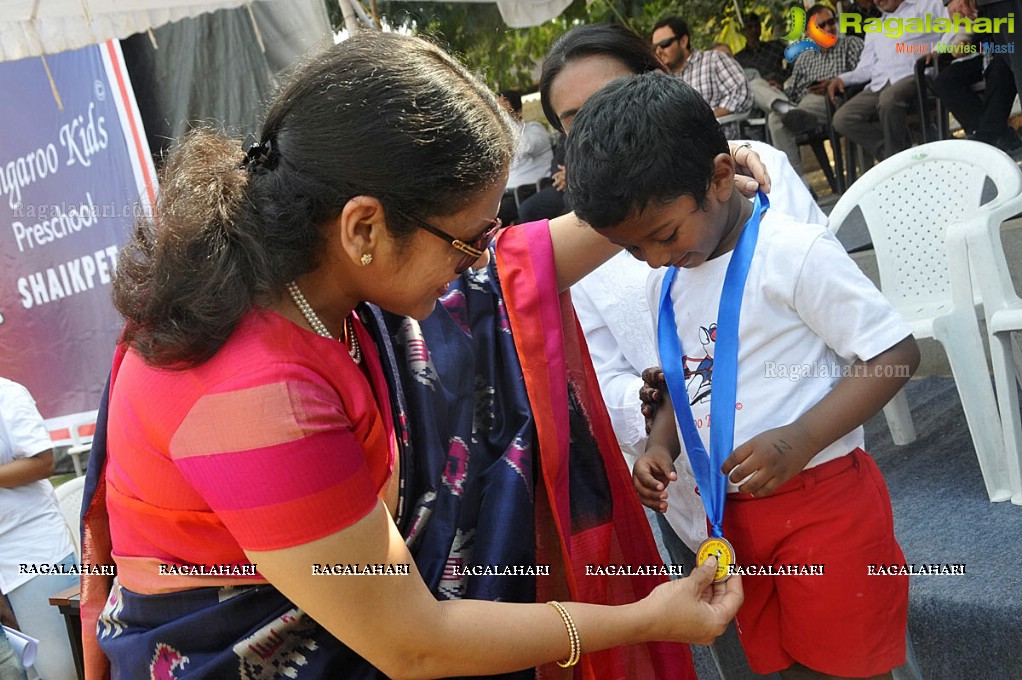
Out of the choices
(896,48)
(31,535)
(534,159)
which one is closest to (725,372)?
(31,535)

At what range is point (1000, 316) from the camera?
2676mm

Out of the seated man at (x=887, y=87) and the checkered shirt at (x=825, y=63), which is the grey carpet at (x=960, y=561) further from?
the checkered shirt at (x=825, y=63)

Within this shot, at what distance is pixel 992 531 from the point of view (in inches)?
102

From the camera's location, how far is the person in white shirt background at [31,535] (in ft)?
12.5

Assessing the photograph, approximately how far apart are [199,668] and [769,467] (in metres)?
0.96

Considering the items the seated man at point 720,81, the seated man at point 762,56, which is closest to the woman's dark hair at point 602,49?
the seated man at point 720,81

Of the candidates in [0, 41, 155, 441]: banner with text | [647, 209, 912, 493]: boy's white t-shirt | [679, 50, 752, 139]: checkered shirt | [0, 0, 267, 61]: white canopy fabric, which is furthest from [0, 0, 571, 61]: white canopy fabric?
[679, 50, 752, 139]: checkered shirt

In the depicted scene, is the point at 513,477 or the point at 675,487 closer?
the point at 513,477

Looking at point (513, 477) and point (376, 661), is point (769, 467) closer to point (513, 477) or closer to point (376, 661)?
point (513, 477)

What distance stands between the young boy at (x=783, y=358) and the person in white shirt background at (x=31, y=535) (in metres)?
3.20

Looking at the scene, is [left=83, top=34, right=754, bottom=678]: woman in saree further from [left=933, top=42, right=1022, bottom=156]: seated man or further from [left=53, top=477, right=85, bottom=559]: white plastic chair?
[left=933, top=42, right=1022, bottom=156]: seated man

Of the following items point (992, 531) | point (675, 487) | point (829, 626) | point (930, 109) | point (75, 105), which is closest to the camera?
point (829, 626)

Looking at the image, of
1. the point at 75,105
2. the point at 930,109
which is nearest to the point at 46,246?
the point at 75,105

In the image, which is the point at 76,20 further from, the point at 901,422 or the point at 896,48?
the point at 896,48
